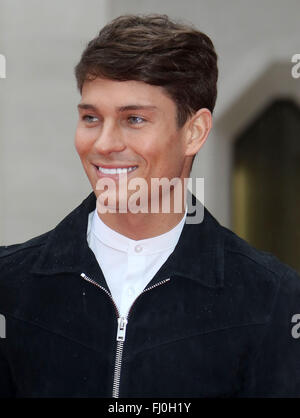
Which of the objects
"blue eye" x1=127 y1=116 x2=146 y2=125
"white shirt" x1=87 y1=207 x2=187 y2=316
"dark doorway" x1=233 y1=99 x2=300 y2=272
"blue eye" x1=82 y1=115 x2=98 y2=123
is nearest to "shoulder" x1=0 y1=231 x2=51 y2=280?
"white shirt" x1=87 y1=207 x2=187 y2=316

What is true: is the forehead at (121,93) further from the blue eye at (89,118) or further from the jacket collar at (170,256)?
the jacket collar at (170,256)

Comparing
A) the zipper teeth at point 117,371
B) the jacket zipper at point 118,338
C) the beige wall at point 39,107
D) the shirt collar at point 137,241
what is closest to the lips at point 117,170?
the shirt collar at point 137,241

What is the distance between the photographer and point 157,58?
3535 millimetres

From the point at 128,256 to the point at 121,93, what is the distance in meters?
0.74

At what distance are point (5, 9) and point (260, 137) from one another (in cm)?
324

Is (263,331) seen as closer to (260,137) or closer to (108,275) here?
(108,275)

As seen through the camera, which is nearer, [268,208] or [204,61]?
[204,61]

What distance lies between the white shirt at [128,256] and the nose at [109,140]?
459mm

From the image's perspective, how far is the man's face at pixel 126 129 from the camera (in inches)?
137

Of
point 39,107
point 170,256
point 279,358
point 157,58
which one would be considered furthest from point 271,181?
point 157,58

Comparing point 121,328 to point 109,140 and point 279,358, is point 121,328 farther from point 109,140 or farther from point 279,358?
point 109,140

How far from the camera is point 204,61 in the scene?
3.73 meters

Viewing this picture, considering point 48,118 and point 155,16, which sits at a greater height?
point 48,118

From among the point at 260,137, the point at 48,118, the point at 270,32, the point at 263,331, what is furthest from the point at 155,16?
the point at 260,137
